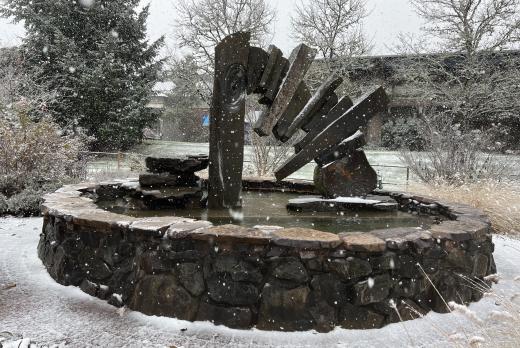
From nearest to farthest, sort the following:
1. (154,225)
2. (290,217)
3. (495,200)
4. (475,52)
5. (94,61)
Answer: (154,225) → (290,217) → (495,200) → (475,52) → (94,61)

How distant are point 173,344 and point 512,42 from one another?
17038 mm

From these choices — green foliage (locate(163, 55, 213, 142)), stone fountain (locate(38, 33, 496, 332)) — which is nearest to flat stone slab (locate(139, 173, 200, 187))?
stone fountain (locate(38, 33, 496, 332))

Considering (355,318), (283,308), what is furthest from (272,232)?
(355,318)

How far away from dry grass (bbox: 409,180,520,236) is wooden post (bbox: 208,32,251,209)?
3.88 metres

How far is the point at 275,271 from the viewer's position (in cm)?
321

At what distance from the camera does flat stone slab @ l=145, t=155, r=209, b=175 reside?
5.27m

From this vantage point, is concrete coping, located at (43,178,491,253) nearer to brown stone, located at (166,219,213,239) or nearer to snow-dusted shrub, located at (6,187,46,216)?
brown stone, located at (166,219,213,239)

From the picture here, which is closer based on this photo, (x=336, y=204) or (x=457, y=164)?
(x=336, y=204)

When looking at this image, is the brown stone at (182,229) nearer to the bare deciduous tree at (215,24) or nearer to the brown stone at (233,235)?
the brown stone at (233,235)

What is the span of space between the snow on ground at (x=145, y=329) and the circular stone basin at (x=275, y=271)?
10 centimetres

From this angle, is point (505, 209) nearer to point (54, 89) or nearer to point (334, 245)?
point (334, 245)

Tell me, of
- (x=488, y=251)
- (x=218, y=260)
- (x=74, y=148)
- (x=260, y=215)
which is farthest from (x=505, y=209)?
(x=74, y=148)

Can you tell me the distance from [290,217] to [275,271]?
1.75 meters

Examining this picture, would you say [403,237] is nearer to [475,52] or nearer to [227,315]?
[227,315]
